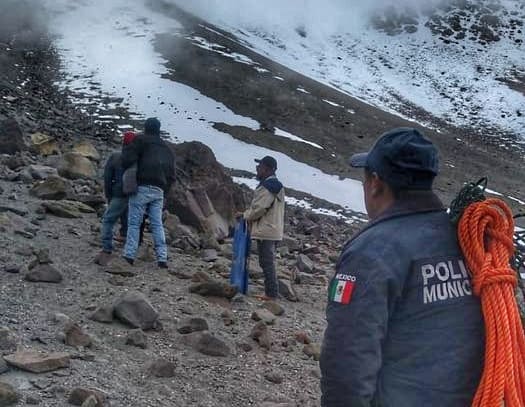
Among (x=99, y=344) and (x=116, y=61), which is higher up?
(x=99, y=344)

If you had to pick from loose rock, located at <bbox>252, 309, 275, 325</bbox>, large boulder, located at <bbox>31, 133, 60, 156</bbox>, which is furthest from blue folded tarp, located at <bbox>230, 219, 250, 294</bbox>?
large boulder, located at <bbox>31, 133, 60, 156</bbox>

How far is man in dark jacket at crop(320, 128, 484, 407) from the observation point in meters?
2.63

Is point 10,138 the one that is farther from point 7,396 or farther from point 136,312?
point 7,396

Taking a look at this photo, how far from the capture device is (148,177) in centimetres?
972

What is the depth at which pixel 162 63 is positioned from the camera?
38.6 meters

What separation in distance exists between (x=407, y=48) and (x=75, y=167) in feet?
128

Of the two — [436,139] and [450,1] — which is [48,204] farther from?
[450,1]

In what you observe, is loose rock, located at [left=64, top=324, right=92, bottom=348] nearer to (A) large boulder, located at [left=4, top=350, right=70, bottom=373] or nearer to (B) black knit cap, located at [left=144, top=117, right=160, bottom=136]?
(A) large boulder, located at [left=4, top=350, right=70, bottom=373]

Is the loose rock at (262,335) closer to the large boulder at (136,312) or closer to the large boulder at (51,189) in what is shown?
the large boulder at (136,312)

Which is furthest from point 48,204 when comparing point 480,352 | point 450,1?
point 450,1

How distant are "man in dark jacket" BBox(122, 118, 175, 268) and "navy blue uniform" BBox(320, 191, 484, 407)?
23.5 feet

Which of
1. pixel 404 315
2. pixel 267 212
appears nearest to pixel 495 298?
pixel 404 315

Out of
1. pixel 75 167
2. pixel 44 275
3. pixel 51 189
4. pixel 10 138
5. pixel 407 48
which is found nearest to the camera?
pixel 44 275

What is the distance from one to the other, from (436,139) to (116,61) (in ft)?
52.4
